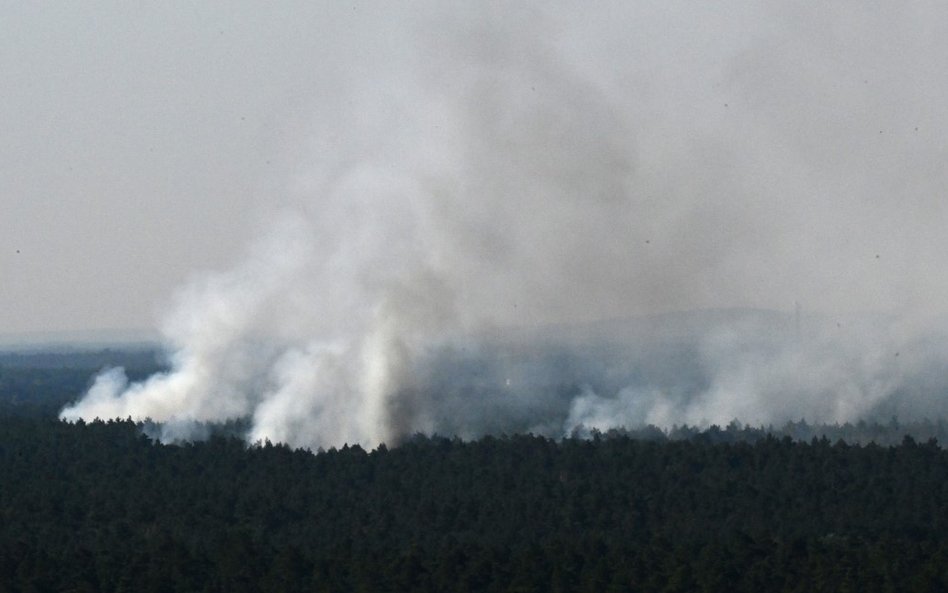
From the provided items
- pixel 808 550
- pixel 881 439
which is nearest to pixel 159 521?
pixel 808 550

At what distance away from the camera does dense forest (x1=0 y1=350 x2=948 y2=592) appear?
107m

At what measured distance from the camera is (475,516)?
130m

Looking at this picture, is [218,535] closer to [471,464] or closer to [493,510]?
[493,510]

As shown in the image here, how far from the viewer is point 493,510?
429 ft

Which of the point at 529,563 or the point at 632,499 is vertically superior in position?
the point at 632,499

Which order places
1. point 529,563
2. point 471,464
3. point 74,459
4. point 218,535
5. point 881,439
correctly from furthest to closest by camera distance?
1. point 881,439
2. point 74,459
3. point 471,464
4. point 218,535
5. point 529,563

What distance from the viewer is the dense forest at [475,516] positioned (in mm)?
107188

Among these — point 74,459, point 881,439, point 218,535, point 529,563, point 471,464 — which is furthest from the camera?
point 881,439

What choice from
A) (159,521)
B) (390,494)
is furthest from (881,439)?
(159,521)

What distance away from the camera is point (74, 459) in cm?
16550

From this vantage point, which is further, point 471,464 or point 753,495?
point 471,464

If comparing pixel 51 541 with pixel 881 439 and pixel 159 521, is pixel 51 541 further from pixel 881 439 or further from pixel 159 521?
pixel 881 439

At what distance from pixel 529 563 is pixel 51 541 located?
1124 inches

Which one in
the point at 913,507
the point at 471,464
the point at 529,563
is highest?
the point at 471,464
